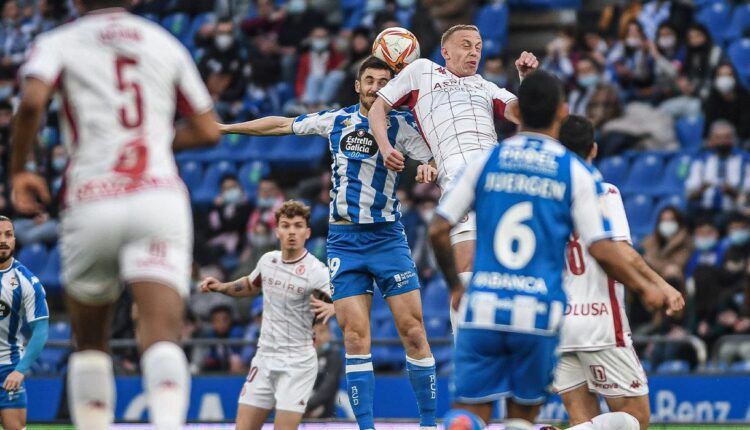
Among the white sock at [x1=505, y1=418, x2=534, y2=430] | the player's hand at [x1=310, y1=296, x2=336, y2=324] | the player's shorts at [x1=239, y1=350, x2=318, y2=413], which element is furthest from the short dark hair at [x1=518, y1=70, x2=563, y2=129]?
the player's shorts at [x1=239, y1=350, x2=318, y2=413]

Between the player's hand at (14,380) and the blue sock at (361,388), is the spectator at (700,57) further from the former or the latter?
the player's hand at (14,380)

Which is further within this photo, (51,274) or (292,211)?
(51,274)

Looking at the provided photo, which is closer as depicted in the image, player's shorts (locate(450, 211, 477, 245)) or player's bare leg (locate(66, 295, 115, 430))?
player's bare leg (locate(66, 295, 115, 430))

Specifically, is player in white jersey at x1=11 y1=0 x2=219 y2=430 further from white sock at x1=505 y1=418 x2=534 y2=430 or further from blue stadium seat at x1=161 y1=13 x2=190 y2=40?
blue stadium seat at x1=161 y1=13 x2=190 y2=40

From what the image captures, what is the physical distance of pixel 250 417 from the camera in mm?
10727

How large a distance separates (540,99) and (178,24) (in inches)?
686

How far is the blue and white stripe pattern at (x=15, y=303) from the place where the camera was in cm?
1104

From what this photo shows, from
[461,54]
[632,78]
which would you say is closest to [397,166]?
[461,54]

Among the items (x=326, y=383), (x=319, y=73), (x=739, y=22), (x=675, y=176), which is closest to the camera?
(x=326, y=383)

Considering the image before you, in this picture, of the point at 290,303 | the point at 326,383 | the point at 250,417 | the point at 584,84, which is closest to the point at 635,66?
the point at 584,84

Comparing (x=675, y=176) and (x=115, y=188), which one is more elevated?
(x=675, y=176)

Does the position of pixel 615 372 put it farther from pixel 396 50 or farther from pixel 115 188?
pixel 115 188

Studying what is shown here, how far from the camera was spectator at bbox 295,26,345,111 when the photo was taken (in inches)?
793

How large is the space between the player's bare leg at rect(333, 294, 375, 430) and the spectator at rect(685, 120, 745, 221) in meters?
7.99
